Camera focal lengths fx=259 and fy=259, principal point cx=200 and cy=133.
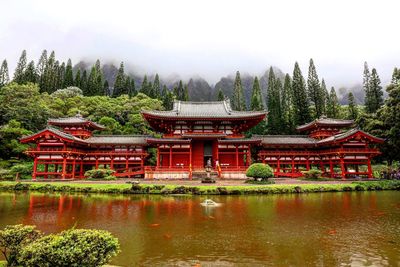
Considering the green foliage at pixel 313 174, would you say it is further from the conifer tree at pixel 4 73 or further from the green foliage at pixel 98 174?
the conifer tree at pixel 4 73

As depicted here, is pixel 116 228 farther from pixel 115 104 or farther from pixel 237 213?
pixel 115 104

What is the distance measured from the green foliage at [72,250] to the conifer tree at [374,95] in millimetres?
57014

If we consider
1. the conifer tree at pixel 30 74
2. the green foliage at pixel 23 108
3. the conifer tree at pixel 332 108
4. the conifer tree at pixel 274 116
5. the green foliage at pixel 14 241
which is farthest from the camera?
the conifer tree at pixel 30 74

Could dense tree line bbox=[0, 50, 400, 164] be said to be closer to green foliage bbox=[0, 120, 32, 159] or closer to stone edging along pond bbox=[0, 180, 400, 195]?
green foliage bbox=[0, 120, 32, 159]

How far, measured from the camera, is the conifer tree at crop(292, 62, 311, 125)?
57469mm

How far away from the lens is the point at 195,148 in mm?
35438

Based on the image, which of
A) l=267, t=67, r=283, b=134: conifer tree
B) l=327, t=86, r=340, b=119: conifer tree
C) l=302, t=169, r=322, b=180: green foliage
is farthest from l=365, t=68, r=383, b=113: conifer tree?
l=302, t=169, r=322, b=180: green foliage

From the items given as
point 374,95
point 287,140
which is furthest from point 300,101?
point 287,140

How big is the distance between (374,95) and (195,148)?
38.9m

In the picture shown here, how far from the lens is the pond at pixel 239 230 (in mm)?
7125

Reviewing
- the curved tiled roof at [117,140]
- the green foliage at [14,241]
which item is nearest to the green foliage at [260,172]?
the curved tiled roof at [117,140]

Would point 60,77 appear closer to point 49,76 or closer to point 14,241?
point 49,76

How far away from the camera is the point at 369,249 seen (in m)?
7.81

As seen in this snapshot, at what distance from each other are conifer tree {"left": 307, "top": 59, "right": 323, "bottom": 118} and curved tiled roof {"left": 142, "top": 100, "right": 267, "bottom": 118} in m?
28.4
